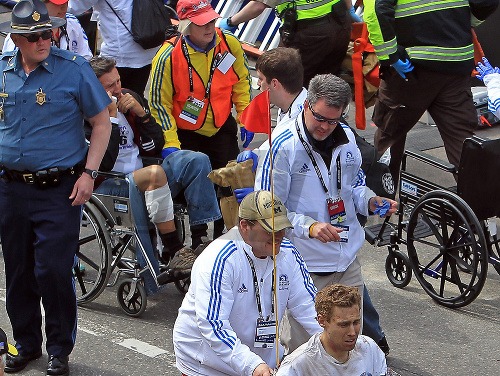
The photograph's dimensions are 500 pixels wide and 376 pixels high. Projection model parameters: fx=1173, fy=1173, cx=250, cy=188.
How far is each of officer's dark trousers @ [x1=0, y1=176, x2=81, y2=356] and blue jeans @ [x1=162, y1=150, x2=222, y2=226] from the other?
1.01 meters

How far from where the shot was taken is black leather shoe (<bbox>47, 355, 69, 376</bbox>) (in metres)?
6.29

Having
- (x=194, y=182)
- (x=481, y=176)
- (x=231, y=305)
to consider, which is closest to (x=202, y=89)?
(x=194, y=182)

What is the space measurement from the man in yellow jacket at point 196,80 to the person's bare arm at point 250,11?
1958mm

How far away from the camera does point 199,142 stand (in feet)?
Result: 25.7

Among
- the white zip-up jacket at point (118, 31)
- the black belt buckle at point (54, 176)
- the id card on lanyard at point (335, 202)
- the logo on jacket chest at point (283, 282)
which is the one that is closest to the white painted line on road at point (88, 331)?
the black belt buckle at point (54, 176)

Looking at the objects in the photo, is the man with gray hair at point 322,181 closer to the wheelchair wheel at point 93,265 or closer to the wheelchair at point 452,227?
the wheelchair at point 452,227

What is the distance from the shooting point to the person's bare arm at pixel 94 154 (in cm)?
610

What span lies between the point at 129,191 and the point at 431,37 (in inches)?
103

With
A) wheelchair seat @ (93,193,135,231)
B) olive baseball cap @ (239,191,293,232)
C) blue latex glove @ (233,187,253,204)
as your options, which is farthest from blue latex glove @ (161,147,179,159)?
olive baseball cap @ (239,191,293,232)

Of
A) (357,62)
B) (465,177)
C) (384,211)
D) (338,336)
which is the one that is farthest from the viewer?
(357,62)

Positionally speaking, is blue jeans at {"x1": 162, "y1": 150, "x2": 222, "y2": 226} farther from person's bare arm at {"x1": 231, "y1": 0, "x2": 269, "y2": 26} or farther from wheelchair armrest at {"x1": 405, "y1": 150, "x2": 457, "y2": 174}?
person's bare arm at {"x1": 231, "y1": 0, "x2": 269, "y2": 26}

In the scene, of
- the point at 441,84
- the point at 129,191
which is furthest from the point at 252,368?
the point at 441,84

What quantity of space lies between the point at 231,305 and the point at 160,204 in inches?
85.7

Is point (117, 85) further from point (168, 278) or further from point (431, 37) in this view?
point (431, 37)
